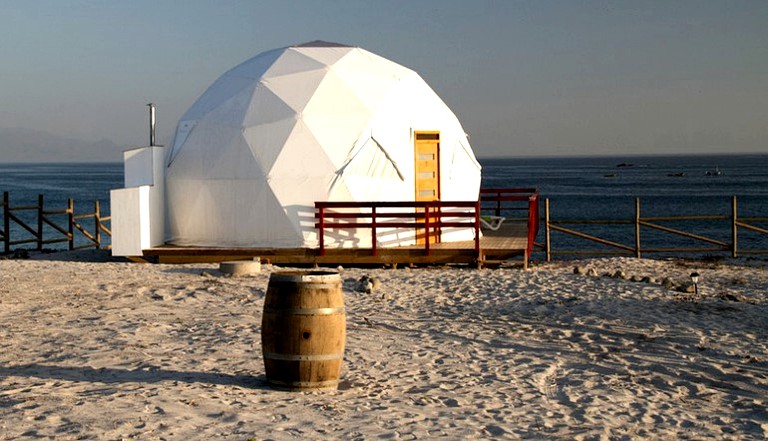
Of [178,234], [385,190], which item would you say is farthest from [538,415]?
[178,234]

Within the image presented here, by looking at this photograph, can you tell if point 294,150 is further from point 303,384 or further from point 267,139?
point 303,384

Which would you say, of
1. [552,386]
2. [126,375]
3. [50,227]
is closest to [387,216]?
[552,386]

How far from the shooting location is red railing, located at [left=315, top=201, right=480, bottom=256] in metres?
17.0

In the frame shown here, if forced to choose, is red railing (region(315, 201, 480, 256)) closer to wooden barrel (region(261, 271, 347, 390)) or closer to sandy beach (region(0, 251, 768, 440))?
sandy beach (region(0, 251, 768, 440))

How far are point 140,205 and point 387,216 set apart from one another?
4846mm

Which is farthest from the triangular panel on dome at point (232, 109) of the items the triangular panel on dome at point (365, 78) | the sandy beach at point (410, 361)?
the sandy beach at point (410, 361)

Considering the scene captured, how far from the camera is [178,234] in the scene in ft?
62.7

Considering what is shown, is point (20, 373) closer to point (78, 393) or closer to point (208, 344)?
point (78, 393)

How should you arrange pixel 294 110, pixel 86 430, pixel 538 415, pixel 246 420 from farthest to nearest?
1. pixel 294 110
2. pixel 538 415
3. pixel 246 420
4. pixel 86 430

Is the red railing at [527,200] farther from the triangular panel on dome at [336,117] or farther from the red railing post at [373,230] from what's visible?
the triangular panel on dome at [336,117]

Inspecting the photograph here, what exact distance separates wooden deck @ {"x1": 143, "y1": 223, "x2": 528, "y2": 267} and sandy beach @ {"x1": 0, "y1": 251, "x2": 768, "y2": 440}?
59.2 inches

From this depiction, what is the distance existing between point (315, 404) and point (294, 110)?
38.4 ft

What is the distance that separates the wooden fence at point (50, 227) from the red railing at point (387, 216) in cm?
753

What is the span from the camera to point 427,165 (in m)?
19.3
